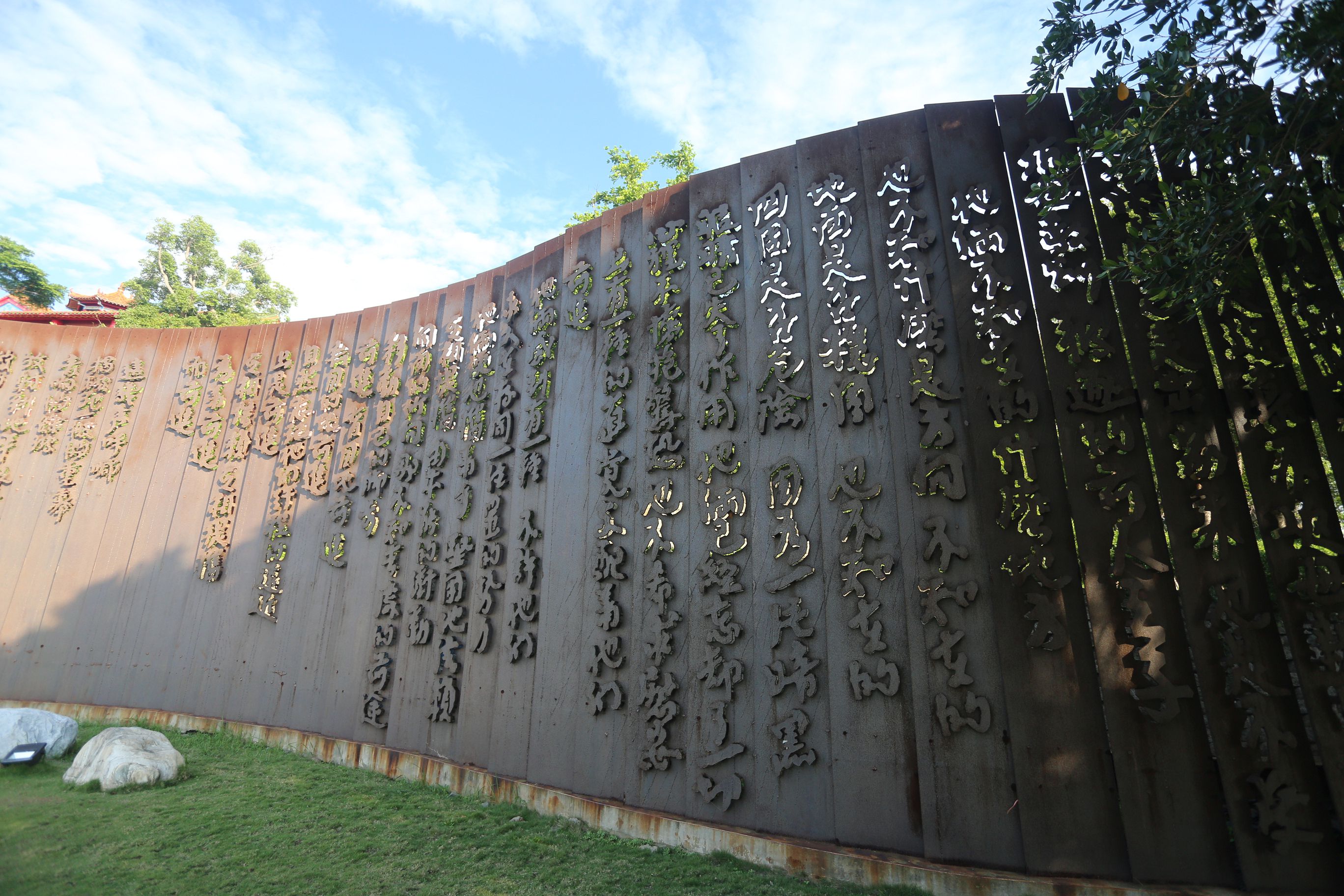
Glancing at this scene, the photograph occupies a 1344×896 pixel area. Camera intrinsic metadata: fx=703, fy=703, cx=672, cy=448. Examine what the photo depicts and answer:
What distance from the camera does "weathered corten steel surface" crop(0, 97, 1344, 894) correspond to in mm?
2287

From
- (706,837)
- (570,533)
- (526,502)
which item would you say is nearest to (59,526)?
(526,502)

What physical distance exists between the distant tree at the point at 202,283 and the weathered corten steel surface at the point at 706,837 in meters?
13.6

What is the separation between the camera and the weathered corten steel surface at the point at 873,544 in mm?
2287

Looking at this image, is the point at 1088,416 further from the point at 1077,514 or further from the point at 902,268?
the point at 902,268

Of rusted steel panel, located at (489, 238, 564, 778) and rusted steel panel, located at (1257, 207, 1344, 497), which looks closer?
rusted steel panel, located at (1257, 207, 1344, 497)

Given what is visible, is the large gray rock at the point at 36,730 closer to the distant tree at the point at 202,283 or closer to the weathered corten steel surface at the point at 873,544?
A: the weathered corten steel surface at the point at 873,544

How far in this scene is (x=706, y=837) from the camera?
2904 millimetres

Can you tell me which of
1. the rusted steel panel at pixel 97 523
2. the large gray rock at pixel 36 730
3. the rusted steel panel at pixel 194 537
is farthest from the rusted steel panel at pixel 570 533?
the rusted steel panel at pixel 97 523

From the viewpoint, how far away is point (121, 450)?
654 centimetres

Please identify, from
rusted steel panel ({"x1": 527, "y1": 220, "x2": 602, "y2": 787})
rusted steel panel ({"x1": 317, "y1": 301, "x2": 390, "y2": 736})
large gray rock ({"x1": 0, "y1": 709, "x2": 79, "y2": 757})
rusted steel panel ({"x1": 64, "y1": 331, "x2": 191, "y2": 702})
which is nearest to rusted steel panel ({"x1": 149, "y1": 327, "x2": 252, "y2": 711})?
rusted steel panel ({"x1": 64, "y1": 331, "x2": 191, "y2": 702})

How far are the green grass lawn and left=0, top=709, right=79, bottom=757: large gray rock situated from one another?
246 mm

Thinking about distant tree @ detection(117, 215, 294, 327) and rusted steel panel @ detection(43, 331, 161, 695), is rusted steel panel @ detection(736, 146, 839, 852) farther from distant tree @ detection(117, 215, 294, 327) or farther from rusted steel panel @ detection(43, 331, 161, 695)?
distant tree @ detection(117, 215, 294, 327)

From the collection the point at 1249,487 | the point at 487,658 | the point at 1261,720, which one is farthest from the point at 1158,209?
the point at 487,658

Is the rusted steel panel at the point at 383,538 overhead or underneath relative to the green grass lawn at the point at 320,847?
overhead
